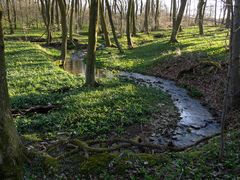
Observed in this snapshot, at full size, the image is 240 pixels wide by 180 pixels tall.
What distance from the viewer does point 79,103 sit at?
40.5 feet

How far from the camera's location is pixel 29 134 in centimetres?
959

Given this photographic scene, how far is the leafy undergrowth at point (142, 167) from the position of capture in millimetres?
6297

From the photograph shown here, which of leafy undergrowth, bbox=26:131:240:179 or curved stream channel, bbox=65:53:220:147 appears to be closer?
leafy undergrowth, bbox=26:131:240:179

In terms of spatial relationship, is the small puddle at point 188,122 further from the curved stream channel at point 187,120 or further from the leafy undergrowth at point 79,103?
the leafy undergrowth at point 79,103

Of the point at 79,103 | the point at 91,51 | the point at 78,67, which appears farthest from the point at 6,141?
the point at 78,67

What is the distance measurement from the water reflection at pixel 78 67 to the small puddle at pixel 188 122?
5.65 meters

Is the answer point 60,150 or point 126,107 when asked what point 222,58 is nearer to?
point 126,107

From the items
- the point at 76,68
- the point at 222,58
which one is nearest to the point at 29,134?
the point at 222,58

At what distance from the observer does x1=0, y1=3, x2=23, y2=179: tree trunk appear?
5699mm

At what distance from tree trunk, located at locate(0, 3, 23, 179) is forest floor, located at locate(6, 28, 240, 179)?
0.46m

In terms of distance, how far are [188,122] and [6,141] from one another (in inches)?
338

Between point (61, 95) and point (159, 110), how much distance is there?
471 centimetres

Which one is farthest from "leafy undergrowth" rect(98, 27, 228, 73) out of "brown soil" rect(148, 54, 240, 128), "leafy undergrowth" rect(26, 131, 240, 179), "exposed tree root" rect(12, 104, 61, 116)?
"leafy undergrowth" rect(26, 131, 240, 179)

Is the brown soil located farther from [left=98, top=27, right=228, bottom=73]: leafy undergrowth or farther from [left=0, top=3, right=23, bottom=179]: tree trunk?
[left=0, top=3, right=23, bottom=179]: tree trunk
